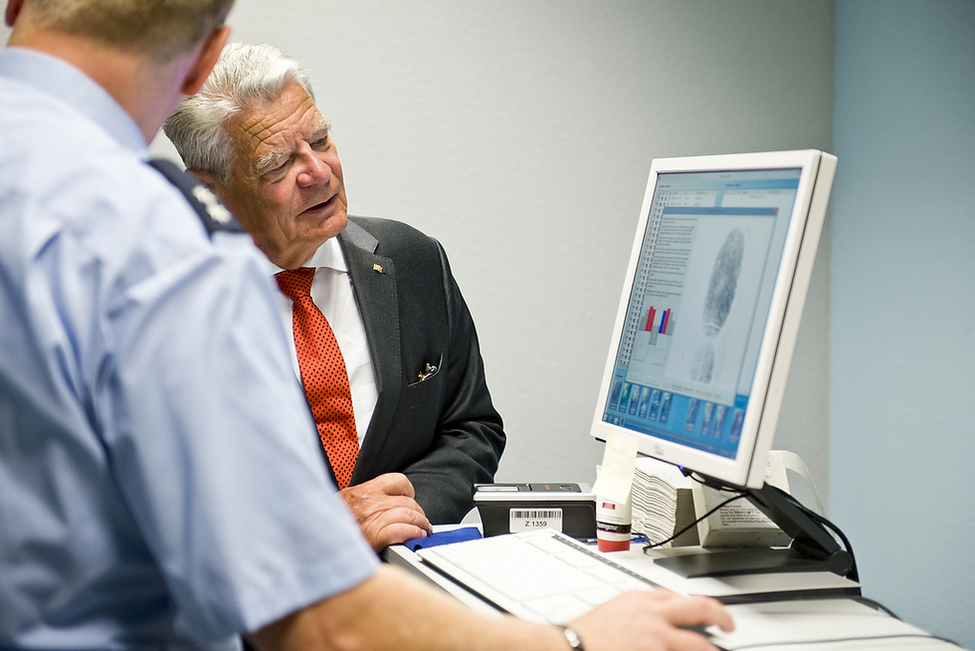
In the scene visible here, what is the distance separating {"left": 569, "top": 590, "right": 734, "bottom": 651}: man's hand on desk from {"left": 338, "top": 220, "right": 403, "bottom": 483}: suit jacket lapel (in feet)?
3.07

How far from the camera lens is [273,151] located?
5.32 feet

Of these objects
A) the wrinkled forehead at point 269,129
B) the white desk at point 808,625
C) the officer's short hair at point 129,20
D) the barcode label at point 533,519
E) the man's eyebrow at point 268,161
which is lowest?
the barcode label at point 533,519

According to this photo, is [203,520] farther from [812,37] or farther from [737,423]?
[812,37]

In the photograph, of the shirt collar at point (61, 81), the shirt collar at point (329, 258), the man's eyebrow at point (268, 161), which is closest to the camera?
the shirt collar at point (61, 81)

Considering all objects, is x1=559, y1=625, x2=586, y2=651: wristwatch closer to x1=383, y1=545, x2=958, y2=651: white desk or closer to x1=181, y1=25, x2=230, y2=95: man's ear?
x1=383, y1=545, x2=958, y2=651: white desk

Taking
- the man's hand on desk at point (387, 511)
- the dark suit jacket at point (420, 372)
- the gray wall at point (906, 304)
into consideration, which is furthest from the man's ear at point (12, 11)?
the gray wall at point (906, 304)

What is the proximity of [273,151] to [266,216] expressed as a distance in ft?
0.42

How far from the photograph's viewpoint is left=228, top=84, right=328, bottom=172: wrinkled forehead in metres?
1.62

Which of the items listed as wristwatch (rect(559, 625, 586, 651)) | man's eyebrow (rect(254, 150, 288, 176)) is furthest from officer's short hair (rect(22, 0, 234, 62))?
man's eyebrow (rect(254, 150, 288, 176))

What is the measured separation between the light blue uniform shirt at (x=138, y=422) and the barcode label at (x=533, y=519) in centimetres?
72

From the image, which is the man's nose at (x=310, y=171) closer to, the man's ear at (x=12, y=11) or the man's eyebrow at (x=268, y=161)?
the man's eyebrow at (x=268, y=161)

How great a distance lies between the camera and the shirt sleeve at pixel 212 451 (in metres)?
0.55

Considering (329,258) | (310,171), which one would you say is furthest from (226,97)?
(329,258)

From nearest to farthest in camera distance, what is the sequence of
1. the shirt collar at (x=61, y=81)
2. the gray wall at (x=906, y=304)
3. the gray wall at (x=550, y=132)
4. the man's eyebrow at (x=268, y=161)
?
the shirt collar at (x=61, y=81), the man's eyebrow at (x=268, y=161), the gray wall at (x=906, y=304), the gray wall at (x=550, y=132)
